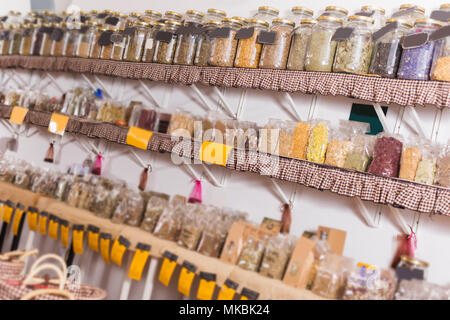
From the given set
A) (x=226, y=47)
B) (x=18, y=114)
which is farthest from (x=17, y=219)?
(x=226, y=47)

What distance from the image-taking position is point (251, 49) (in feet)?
8.04

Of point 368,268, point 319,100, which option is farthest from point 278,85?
point 368,268

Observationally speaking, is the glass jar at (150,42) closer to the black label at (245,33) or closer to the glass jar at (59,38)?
the black label at (245,33)

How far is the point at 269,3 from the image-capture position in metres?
2.90

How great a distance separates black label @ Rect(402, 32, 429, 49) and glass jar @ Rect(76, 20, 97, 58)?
2.15 metres

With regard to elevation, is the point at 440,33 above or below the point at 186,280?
above

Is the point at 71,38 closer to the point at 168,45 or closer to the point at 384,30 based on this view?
the point at 168,45

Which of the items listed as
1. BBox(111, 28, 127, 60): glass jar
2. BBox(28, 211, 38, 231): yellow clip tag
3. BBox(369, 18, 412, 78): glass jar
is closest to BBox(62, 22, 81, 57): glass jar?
BBox(111, 28, 127, 60): glass jar

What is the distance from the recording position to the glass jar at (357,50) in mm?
2105

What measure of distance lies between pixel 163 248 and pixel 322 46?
1.27m

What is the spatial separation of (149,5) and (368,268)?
248cm

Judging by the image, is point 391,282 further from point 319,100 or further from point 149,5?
point 149,5

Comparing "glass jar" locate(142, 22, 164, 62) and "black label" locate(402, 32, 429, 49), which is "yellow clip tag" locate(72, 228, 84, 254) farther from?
"black label" locate(402, 32, 429, 49)

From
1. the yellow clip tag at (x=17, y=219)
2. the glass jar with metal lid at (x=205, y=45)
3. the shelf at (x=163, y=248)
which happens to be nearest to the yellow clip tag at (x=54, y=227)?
the shelf at (x=163, y=248)
